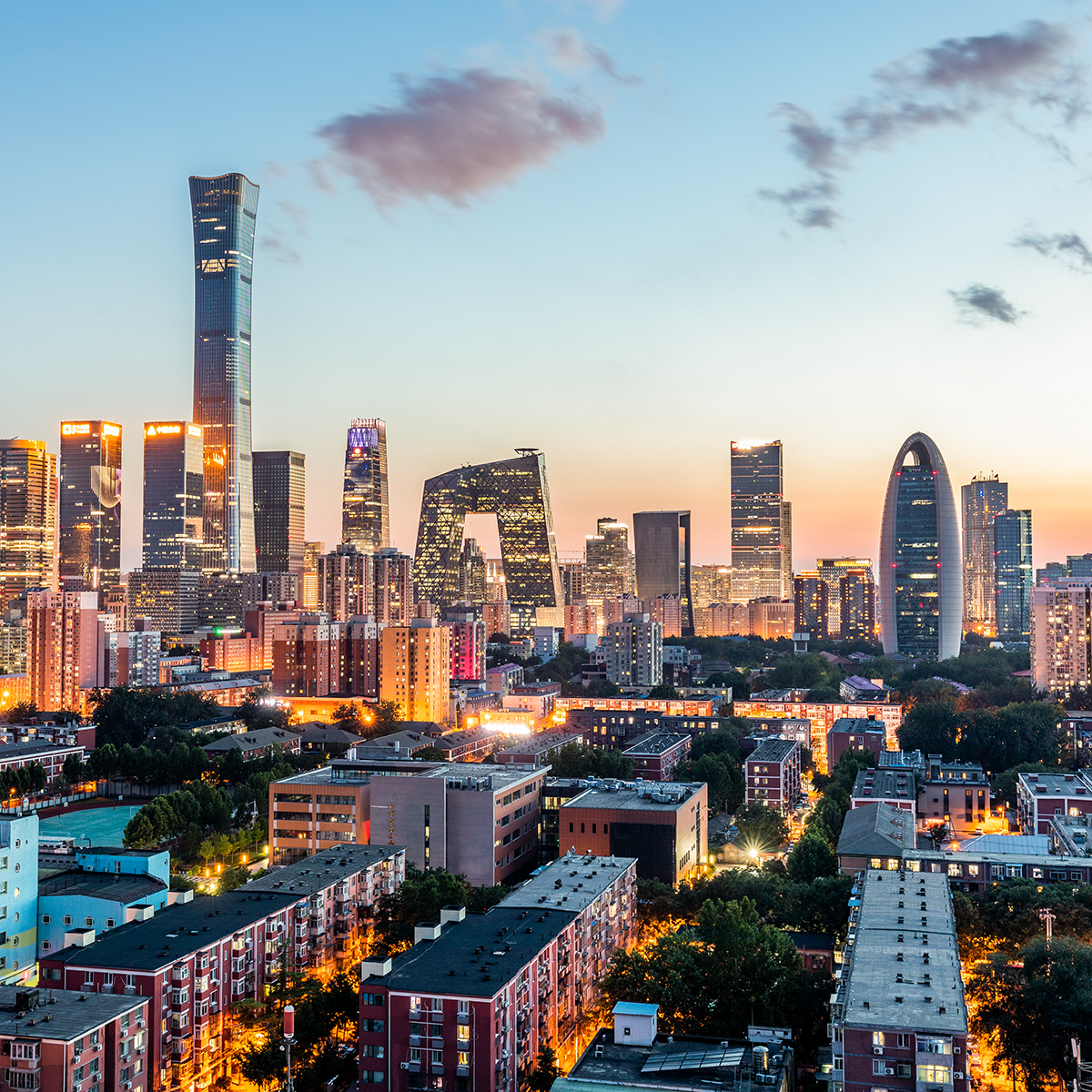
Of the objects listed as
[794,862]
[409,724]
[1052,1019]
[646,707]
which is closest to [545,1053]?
[1052,1019]

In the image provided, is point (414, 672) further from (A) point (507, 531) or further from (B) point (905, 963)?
(A) point (507, 531)

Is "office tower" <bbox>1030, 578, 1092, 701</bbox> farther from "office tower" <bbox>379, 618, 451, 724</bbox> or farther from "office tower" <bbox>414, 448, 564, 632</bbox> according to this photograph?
"office tower" <bbox>414, 448, 564, 632</bbox>

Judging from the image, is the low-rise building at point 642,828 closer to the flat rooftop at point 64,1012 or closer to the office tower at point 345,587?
the flat rooftop at point 64,1012

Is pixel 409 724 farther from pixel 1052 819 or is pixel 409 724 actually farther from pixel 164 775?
pixel 1052 819

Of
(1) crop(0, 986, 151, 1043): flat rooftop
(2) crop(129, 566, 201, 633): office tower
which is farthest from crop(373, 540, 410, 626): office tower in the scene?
(1) crop(0, 986, 151, 1043): flat rooftop

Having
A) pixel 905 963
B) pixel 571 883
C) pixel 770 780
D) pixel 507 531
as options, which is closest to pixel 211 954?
pixel 571 883

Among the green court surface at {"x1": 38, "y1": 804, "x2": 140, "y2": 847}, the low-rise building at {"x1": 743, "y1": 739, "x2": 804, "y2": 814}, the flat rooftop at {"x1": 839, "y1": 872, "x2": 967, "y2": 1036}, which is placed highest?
the flat rooftop at {"x1": 839, "y1": 872, "x2": 967, "y2": 1036}

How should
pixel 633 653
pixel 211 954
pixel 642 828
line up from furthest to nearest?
pixel 633 653
pixel 642 828
pixel 211 954
